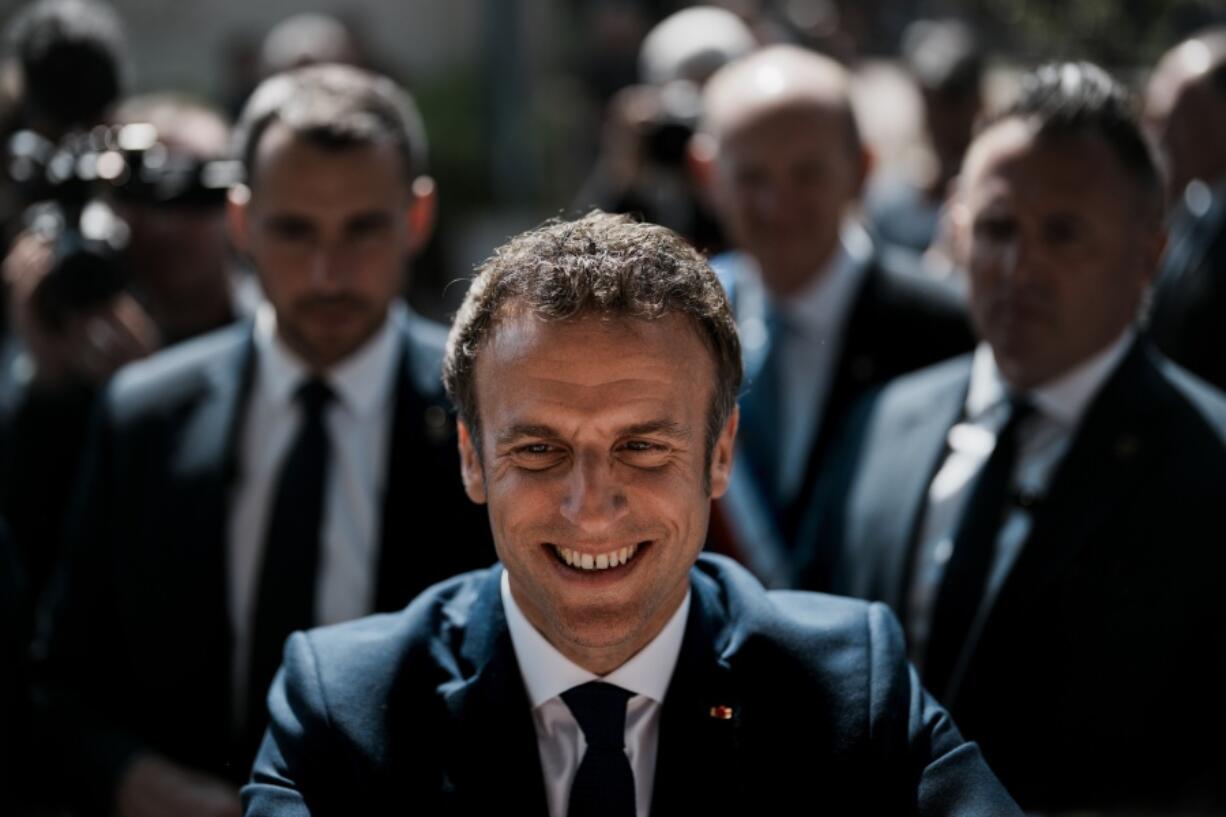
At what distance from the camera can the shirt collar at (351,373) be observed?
10.9ft

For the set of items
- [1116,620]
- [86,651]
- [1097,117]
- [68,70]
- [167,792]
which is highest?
[68,70]

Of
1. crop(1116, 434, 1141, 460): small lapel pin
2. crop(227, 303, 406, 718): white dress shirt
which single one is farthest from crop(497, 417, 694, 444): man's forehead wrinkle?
crop(1116, 434, 1141, 460): small lapel pin

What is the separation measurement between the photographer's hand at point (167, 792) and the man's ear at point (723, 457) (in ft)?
4.24

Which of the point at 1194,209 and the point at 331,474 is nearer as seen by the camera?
the point at 331,474

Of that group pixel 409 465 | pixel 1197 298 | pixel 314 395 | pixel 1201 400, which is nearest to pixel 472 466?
pixel 409 465

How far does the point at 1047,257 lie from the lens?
10.5 feet

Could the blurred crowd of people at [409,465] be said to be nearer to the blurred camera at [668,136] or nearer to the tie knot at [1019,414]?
the tie knot at [1019,414]

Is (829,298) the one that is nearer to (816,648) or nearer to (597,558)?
(816,648)

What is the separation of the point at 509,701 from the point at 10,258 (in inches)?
95.8

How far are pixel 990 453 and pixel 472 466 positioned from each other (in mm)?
1299

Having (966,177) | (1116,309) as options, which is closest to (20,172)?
(966,177)

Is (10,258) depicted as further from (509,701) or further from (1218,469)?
(1218,469)

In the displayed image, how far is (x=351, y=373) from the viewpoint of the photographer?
3322 millimetres

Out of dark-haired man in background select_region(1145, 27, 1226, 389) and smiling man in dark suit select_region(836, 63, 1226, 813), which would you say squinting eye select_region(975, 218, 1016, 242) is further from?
dark-haired man in background select_region(1145, 27, 1226, 389)
